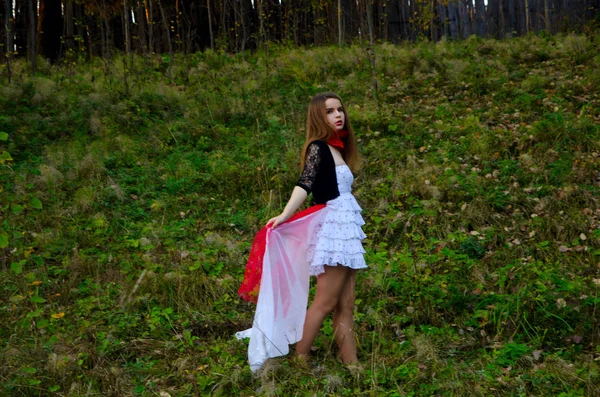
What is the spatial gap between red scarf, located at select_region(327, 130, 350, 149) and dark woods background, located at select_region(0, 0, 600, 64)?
902 cm

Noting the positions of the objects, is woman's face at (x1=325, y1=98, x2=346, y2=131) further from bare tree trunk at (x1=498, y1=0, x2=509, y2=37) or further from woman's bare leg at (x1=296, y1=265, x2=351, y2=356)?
bare tree trunk at (x1=498, y1=0, x2=509, y2=37)

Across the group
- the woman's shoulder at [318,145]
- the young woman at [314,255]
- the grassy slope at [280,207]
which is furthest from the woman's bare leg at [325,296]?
the woman's shoulder at [318,145]

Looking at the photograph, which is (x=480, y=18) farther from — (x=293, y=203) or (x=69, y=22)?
(x=293, y=203)

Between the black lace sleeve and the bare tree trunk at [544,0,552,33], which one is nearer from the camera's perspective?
the black lace sleeve

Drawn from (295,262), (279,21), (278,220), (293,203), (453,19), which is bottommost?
(295,262)

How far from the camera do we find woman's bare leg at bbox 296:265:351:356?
13.7ft

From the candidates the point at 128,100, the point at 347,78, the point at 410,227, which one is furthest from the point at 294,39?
the point at 410,227

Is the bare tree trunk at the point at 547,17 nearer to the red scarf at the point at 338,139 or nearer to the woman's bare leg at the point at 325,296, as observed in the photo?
the red scarf at the point at 338,139

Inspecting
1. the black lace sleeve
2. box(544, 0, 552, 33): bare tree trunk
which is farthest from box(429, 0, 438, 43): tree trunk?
the black lace sleeve

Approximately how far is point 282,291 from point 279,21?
12.6 m

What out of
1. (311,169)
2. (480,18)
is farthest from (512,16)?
(311,169)

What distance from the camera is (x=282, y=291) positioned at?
4.29 metres

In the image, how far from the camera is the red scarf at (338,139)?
4.24 meters

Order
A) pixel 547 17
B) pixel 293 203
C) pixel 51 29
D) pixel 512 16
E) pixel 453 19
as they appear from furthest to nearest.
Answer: pixel 453 19 → pixel 512 16 → pixel 51 29 → pixel 547 17 → pixel 293 203
